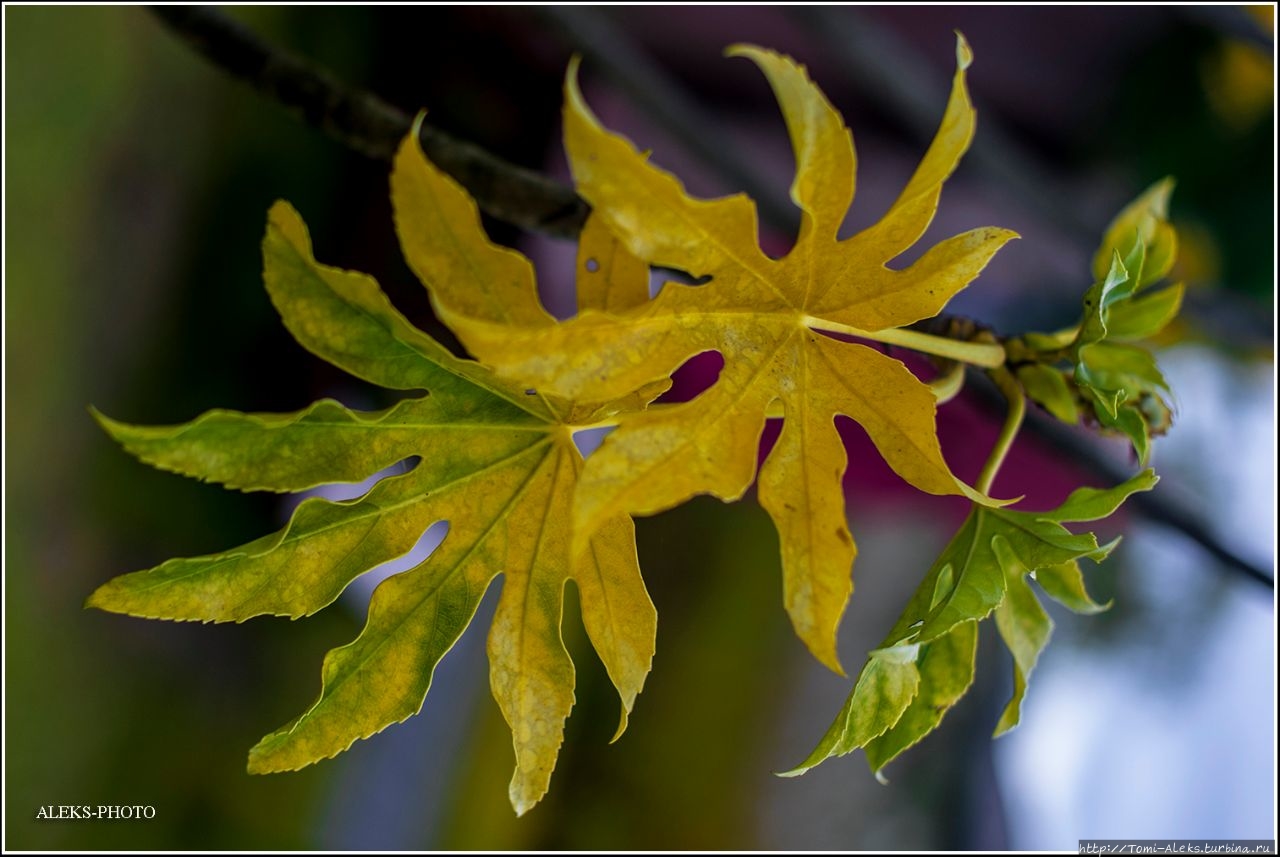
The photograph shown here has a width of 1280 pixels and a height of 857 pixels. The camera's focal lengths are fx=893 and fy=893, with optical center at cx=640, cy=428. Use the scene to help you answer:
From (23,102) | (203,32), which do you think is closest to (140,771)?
(23,102)

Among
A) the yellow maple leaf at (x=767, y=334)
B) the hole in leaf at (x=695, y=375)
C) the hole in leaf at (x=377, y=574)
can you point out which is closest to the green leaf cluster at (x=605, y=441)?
the yellow maple leaf at (x=767, y=334)

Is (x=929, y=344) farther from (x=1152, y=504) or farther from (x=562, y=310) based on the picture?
(x=562, y=310)

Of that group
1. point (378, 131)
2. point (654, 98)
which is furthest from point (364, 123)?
point (654, 98)

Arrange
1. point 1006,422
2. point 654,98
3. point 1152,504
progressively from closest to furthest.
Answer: point 1006,422
point 1152,504
point 654,98

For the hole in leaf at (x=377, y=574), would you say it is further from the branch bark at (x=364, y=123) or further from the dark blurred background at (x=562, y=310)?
the branch bark at (x=364, y=123)

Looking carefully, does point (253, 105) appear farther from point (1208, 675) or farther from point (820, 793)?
point (1208, 675)

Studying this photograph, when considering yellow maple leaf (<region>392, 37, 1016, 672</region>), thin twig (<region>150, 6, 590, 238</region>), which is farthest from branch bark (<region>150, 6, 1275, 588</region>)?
yellow maple leaf (<region>392, 37, 1016, 672</region>)

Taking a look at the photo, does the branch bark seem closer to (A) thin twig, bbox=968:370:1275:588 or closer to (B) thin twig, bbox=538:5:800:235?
(A) thin twig, bbox=968:370:1275:588
